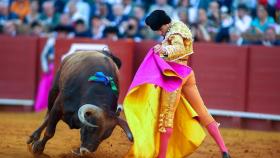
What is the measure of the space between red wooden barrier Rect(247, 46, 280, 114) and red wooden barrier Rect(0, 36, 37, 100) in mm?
3567

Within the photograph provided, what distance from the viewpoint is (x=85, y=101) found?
18.8ft

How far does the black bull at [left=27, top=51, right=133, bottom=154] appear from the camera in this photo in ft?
17.9

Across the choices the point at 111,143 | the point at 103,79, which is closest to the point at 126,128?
the point at 103,79

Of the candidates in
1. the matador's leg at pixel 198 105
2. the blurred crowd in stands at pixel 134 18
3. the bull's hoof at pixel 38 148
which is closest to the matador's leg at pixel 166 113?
the matador's leg at pixel 198 105

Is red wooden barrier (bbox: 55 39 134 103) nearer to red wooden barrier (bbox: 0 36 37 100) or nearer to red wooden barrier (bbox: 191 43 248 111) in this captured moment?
red wooden barrier (bbox: 191 43 248 111)

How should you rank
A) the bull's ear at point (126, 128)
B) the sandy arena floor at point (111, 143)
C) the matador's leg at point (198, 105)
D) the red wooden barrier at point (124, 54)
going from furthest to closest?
1. the red wooden barrier at point (124, 54)
2. the sandy arena floor at point (111, 143)
3. the matador's leg at point (198, 105)
4. the bull's ear at point (126, 128)

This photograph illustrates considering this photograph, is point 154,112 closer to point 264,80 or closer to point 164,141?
point 164,141

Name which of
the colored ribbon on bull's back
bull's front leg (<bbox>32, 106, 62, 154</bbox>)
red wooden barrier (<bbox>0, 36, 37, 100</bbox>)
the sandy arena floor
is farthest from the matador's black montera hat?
red wooden barrier (<bbox>0, 36, 37, 100</bbox>)

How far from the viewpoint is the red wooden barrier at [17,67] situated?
36.1 ft

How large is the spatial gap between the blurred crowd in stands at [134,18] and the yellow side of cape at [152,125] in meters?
4.32

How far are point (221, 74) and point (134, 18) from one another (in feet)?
5.88

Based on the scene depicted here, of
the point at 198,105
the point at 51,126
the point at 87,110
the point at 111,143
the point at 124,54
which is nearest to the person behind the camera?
the point at 87,110

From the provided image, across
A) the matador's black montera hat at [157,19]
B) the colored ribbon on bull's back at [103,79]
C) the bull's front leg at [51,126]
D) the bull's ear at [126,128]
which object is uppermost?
the matador's black montera hat at [157,19]

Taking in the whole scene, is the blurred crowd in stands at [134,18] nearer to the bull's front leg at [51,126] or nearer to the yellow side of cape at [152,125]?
the yellow side of cape at [152,125]
